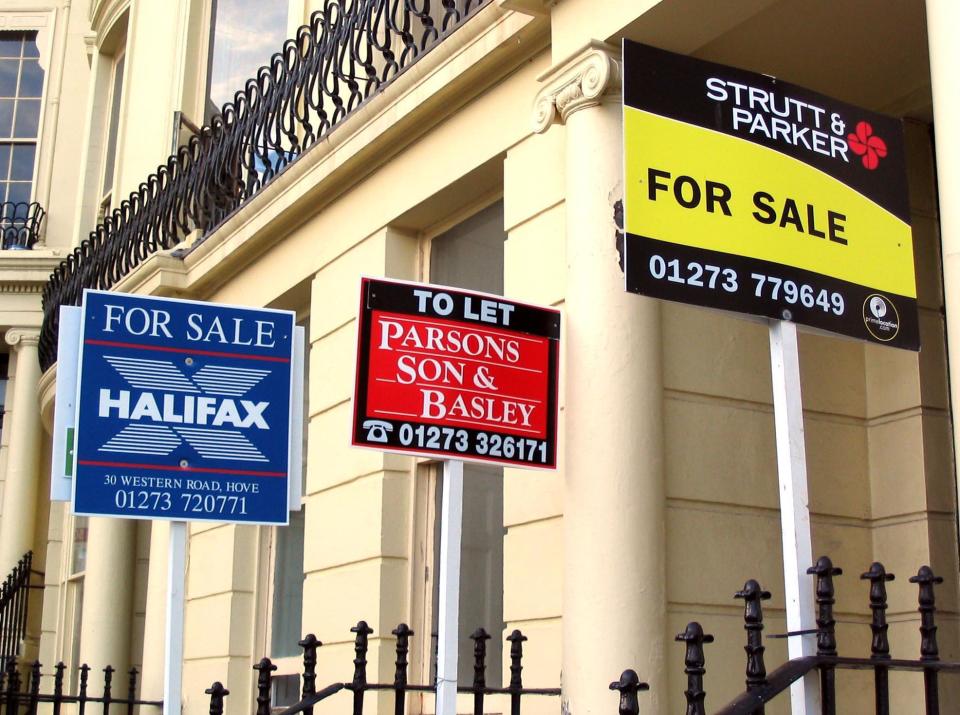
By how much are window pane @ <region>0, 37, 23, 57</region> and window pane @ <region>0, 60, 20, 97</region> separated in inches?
6.1

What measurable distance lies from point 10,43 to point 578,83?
15.8 meters

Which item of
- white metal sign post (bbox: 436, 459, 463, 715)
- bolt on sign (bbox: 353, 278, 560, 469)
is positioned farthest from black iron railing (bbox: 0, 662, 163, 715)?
white metal sign post (bbox: 436, 459, 463, 715)

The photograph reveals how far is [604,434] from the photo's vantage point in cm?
507

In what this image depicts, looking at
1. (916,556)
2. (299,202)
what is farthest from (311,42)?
(916,556)

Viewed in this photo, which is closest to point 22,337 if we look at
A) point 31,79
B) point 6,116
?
point 6,116

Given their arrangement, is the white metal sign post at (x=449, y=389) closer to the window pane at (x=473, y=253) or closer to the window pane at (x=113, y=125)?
the window pane at (x=473, y=253)

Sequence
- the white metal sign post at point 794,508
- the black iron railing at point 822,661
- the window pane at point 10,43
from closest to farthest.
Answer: the black iron railing at point 822,661 < the white metal sign post at point 794,508 < the window pane at point 10,43

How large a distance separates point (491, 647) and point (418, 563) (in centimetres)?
76

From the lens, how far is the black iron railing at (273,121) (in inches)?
295

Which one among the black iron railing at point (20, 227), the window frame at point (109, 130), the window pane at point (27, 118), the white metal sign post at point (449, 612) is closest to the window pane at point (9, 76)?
the window pane at point (27, 118)

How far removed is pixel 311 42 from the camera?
828cm

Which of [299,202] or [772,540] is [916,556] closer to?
[772,540]

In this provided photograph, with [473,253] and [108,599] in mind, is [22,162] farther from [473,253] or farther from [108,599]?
[473,253]

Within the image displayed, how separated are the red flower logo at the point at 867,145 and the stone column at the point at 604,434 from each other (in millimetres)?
1317
